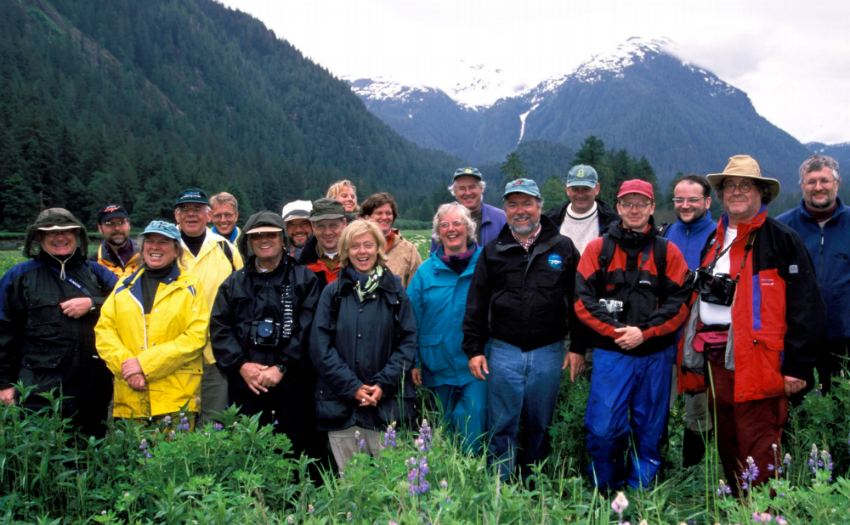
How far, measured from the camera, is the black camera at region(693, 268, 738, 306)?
12.1ft

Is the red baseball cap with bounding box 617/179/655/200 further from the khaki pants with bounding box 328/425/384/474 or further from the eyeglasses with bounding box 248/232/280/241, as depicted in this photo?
the eyeglasses with bounding box 248/232/280/241

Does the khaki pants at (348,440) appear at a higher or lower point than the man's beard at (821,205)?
lower

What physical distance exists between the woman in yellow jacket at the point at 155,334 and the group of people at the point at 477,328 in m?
0.02

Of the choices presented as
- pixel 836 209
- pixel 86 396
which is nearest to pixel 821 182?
pixel 836 209

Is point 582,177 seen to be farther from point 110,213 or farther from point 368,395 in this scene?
point 110,213

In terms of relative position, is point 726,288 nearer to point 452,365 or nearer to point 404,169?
point 452,365

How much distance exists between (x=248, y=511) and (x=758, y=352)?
3451mm

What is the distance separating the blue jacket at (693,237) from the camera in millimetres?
4875

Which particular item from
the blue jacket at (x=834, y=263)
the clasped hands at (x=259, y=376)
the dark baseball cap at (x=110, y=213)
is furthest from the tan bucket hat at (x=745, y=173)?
the dark baseball cap at (x=110, y=213)

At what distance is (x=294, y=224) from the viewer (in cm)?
555

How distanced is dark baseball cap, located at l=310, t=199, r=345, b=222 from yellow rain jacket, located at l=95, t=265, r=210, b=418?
4.22 feet

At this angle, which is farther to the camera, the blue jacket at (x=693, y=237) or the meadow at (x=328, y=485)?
the blue jacket at (x=693, y=237)

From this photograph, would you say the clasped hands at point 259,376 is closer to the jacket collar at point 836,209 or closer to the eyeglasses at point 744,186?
the eyeglasses at point 744,186

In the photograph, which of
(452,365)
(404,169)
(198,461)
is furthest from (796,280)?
(404,169)
